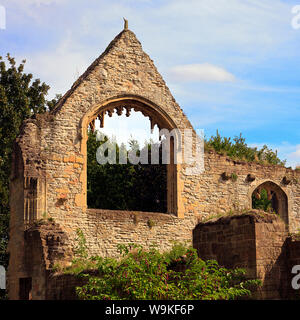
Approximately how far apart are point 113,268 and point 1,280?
1142 centimetres

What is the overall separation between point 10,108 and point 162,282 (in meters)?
15.9

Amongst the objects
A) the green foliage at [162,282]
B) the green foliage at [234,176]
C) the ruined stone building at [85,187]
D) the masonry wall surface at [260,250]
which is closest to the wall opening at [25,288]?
the ruined stone building at [85,187]

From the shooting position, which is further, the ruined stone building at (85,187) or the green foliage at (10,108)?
the green foliage at (10,108)

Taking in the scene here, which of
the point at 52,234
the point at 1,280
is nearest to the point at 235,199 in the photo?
the point at 52,234

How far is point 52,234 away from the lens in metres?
14.5

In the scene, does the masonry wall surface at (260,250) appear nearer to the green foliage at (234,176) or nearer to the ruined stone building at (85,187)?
the ruined stone building at (85,187)

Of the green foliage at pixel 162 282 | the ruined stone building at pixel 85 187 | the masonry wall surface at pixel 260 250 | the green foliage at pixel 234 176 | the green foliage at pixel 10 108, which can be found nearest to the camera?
the green foliage at pixel 162 282

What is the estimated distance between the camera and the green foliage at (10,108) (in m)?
23.2

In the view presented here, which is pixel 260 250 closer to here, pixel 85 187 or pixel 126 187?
pixel 85 187

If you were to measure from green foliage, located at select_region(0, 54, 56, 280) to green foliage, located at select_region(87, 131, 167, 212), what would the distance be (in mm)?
3579

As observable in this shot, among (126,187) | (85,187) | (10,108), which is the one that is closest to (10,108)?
(10,108)

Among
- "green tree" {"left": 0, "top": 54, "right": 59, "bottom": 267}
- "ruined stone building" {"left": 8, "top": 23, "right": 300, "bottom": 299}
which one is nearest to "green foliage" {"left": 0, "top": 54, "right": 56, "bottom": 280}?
"green tree" {"left": 0, "top": 54, "right": 59, "bottom": 267}

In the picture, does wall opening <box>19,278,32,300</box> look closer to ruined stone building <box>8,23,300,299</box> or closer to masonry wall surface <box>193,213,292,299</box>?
ruined stone building <box>8,23,300,299</box>
